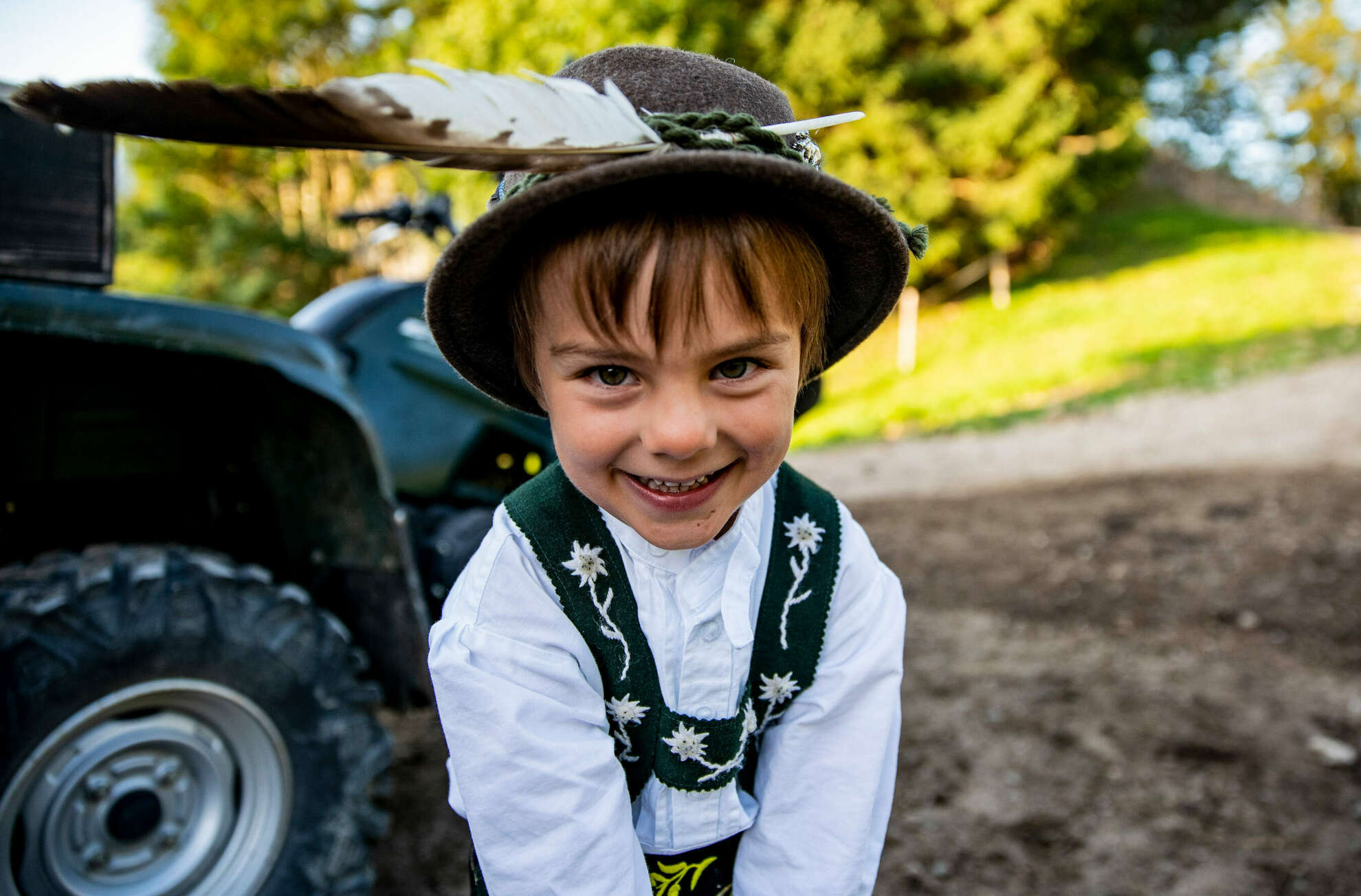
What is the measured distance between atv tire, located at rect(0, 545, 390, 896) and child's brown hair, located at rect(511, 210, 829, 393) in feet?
3.35

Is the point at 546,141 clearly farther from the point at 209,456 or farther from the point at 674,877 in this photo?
the point at 209,456

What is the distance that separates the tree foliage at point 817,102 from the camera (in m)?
13.1

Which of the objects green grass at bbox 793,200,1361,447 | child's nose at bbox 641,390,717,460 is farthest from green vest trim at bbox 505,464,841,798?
green grass at bbox 793,200,1361,447

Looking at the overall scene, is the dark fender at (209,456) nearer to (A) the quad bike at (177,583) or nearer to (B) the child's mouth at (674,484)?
(A) the quad bike at (177,583)

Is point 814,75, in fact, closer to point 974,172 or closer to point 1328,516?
point 974,172

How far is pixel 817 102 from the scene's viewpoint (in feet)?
44.8

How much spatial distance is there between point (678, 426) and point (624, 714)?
435 mm

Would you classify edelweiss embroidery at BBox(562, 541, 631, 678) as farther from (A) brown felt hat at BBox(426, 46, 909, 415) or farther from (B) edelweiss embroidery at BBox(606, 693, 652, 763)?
(A) brown felt hat at BBox(426, 46, 909, 415)

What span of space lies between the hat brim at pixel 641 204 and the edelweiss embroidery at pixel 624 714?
0.45 metres

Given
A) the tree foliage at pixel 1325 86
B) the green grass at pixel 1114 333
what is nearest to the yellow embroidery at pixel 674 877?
the green grass at pixel 1114 333

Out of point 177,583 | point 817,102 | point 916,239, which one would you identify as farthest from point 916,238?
point 817,102

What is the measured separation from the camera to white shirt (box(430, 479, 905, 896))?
1062mm

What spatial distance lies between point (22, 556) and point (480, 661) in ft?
Answer: 4.92

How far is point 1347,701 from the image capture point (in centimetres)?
270
